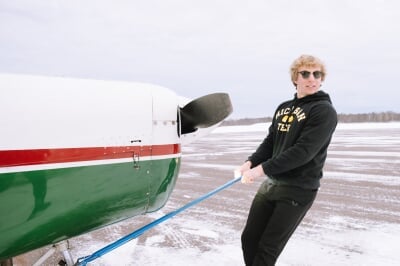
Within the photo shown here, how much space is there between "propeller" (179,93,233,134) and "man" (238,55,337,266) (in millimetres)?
342

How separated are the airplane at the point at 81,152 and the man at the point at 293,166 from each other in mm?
382

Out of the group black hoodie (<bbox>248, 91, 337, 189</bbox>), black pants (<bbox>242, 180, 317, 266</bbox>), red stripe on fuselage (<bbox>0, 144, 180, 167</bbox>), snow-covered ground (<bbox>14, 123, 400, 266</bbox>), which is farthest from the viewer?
snow-covered ground (<bbox>14, 123, 400, 266</bbox>)

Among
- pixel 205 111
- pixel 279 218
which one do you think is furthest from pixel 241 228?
pixel 205 111

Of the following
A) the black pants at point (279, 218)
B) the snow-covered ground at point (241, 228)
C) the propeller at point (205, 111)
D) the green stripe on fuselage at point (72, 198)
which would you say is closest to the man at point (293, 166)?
the black pants at point (279, 218)

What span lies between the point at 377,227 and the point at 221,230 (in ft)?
5.76

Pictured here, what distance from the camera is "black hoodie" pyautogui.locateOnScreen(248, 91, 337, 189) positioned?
6.28ft

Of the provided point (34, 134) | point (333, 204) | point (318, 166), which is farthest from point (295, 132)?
point (333, 204)

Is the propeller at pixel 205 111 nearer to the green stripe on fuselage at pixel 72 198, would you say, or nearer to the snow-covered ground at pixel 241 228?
the green stripe on fuselage at pixel 72 198

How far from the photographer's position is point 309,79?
2076mm

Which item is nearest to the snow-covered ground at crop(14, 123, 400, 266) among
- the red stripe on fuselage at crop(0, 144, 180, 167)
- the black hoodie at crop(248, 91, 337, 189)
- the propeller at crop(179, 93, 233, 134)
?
the black hoodie at crop(248, 91, 337, 189)

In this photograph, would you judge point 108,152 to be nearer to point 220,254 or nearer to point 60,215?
point 60,215

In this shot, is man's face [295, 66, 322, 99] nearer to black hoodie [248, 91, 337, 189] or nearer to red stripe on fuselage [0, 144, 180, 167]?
black hoodie [248, 91, 337, 189]

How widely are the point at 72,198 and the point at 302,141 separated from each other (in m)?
1.13

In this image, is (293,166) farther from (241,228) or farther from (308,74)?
(241,228)
